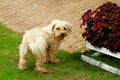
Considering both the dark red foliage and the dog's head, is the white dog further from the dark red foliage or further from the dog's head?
the dark red foliage

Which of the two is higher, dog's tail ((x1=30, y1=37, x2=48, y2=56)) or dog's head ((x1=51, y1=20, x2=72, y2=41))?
dog's head ((x1=51, y1=20, x2=72, y2=41))

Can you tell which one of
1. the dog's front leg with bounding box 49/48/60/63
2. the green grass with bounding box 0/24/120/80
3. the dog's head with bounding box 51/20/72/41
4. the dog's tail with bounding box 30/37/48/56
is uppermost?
the dog's head with bounding box 51/20/72/41

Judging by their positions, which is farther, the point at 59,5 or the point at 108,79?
the point at 59,5

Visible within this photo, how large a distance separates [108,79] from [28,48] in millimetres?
1756

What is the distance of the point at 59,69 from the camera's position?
8914 millimetres

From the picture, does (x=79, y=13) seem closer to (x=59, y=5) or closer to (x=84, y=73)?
(x=59, y=5)

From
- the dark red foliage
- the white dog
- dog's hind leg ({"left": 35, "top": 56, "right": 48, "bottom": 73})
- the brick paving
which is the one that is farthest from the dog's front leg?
the brick paving

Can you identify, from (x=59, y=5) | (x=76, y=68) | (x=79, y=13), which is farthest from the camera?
(x=59, y=5)

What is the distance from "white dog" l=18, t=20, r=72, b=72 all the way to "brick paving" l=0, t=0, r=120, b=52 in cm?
198

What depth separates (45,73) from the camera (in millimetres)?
8641

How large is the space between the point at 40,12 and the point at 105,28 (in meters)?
4.67

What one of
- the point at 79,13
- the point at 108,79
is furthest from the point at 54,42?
the point at 79,13

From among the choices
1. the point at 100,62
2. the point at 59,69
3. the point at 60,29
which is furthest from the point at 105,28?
the point at 59,69

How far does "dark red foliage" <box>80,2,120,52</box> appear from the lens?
845 centimetres
